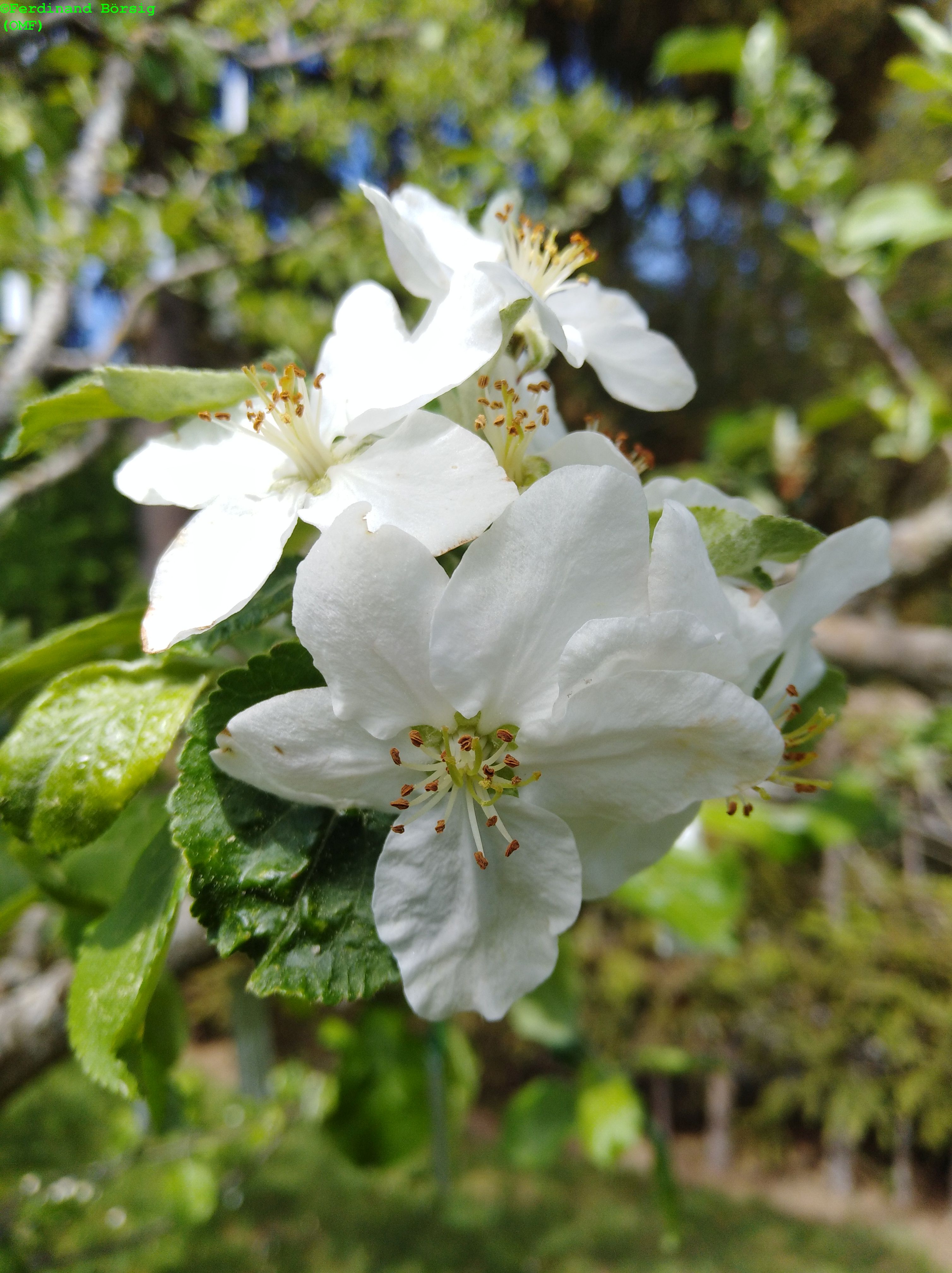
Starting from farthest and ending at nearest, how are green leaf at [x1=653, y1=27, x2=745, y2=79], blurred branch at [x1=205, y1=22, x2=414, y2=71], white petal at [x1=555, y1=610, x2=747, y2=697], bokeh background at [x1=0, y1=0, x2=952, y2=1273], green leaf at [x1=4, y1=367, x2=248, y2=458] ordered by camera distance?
blurred branch at [x1=205, y1=22, x2=414, y2=71], green leaf at [x1=653, y1=27, x2=745, y2=79], bokeh background at [x1=0, y1=0, x2=952, y2=1273], green leaf at [x1=4, y1=367, x2=248, y2=458], white petal at [x1=555, y1=610, x2=747, y2=697]

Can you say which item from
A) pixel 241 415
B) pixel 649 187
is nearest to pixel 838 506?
pixel 649 187

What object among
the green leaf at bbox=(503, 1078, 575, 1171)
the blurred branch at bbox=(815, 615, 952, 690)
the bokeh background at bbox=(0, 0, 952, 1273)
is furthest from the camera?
the blurred branch at bbox=(815, 615, 952, 690)

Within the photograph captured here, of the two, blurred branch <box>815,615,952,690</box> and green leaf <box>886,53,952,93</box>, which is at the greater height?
green leaf <box>886,53,952,93</box>

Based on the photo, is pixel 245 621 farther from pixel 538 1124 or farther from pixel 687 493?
pixel 538 1124

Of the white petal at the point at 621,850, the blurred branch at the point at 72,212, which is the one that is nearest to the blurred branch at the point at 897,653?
the white petal at the point at 621,850

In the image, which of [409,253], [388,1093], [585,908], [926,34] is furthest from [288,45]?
[585,908]

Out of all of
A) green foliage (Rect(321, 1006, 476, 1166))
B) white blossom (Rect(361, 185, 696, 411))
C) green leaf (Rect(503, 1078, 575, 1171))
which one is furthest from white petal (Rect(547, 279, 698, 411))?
green leaf (Rect(503, 1078, 575, 1171))

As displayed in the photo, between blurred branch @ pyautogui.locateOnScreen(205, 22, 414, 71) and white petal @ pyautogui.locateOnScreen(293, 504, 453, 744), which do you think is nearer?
white petal @ pyautogui.locateOnScreen(293, 504, 453, 744)

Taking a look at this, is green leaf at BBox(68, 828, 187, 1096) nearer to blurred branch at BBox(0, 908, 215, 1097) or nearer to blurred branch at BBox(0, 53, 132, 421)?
blurred branch at BBox(0, 908, 215, 1097)
